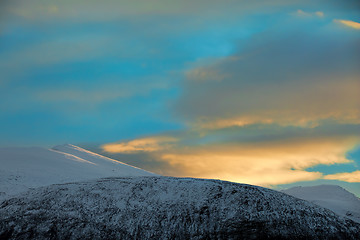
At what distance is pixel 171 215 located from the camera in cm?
665

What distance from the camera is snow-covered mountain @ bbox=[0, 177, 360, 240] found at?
6.45 meters

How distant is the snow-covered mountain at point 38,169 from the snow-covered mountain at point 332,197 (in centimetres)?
1231

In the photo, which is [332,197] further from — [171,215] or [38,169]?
[38,169]

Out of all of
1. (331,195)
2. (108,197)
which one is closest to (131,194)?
(108,197)

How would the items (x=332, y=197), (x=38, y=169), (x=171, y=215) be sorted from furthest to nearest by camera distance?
(x=38, y=169), (x=332, y=197), (x=171, y=215)

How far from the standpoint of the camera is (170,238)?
6363mm

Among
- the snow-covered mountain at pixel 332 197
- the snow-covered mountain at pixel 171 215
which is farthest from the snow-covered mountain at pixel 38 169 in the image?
the snow-covered mountain at pixel 332 197

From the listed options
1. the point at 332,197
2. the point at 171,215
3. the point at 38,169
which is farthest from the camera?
the point at 38,169

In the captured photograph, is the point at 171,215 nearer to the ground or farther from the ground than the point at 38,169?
nearer to the ground

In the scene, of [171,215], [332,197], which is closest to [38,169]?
[171,215]

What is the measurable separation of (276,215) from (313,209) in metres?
0.99

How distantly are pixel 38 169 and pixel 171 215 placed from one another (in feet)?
53.6

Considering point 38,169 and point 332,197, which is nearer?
point 332,197

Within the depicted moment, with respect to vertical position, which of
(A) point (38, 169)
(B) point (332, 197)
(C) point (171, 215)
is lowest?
(C) point (171, 215)
